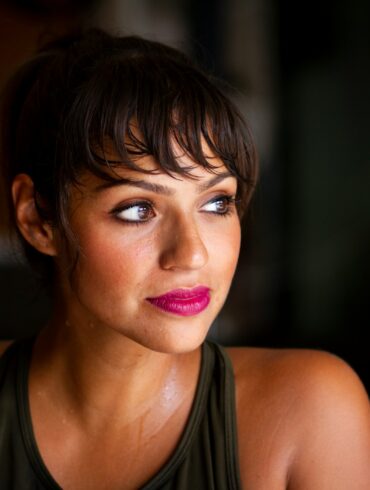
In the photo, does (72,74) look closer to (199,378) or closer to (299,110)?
(199,378)

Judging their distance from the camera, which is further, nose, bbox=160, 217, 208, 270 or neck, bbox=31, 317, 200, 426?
neck, bbox=31, 317, 200, 426

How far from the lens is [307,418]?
4.28ft

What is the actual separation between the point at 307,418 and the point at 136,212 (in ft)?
1.65

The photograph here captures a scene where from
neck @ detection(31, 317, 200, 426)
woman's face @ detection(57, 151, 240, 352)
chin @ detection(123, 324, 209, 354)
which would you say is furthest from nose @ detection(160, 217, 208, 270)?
neck @ detection(31, 317, 200, 426)

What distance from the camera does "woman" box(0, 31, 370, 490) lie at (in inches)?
46.5

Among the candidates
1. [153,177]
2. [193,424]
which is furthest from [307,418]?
[153,177]

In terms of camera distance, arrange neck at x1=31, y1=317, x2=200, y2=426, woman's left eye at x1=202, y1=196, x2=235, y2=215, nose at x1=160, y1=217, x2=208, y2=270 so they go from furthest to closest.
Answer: neck at x1=31, y1=317, x2=200, y2=426 → woman's left eye at x1=202, y1=196, x2=235, y2=215 → nose at x1=160, y1=217, x2=208, y2=270

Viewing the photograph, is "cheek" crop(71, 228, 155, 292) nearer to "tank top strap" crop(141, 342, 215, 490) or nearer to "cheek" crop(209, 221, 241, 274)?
"cheek" crop(209, 221, 241, 274)

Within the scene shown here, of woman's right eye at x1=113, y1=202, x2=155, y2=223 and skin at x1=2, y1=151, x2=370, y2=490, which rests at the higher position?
woman's right eye at x1=113, y1=202, x2=155, y2=223

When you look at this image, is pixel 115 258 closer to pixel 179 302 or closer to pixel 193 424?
pixel 179 302

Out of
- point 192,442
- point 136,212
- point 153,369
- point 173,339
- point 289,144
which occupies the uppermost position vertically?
point 136,212

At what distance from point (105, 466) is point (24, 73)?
2.66 ft

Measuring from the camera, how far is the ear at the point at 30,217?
1.34 meters

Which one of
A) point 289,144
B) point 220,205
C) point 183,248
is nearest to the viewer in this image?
point 183,248
